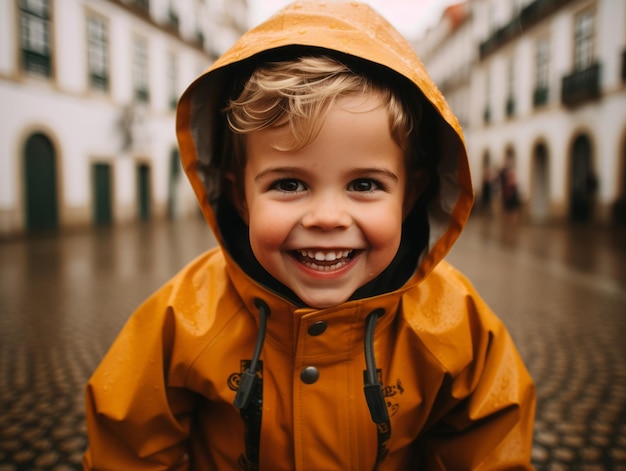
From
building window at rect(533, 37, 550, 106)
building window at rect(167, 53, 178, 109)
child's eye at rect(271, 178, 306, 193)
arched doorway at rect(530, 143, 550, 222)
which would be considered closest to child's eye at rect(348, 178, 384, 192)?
child's eye at rect(271, 178, 306, 193)

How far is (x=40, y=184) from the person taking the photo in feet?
40.1

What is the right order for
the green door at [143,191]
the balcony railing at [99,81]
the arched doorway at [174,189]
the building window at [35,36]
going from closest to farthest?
the building window at [35,36] < the balcony railing at [99,81] < the green door at [143,191] < the arched doorway at [174,189]

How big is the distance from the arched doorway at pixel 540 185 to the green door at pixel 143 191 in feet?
48.7

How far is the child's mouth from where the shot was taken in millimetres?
1108

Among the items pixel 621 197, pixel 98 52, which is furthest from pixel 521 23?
pixel 98 52

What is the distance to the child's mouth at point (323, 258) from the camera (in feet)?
3.64

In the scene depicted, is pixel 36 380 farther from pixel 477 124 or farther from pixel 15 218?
pixel 477 124

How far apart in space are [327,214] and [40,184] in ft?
43.8

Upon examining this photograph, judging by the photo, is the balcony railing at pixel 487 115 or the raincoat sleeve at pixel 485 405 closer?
the raincoat sleeve at pixel 485 405

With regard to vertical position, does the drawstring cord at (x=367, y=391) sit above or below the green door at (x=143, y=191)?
below

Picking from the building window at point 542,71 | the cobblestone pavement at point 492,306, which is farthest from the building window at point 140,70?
the building window at point 542,71

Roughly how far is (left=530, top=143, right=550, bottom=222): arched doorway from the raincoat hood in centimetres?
1836

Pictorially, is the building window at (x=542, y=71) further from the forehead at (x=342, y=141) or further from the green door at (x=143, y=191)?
the forehead at (x=342, y=141)

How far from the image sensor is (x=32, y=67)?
11430 millimetres
